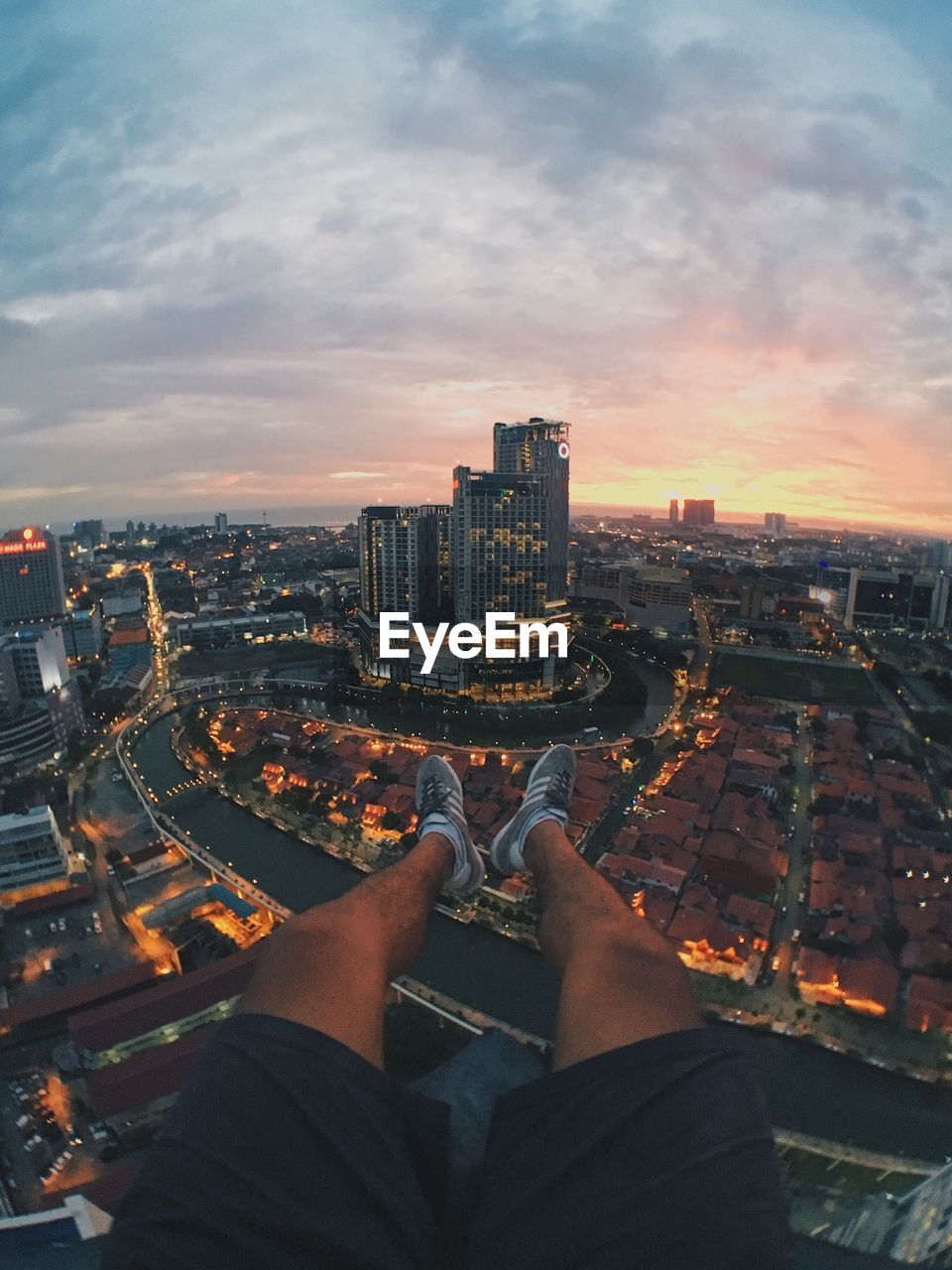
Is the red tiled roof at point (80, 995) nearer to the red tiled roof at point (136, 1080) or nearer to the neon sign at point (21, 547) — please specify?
the red tiled roof at point (136, 1080)

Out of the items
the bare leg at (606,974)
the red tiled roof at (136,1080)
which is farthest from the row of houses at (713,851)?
the bare leg at (606,974)

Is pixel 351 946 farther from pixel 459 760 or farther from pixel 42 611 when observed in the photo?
pixel 42 611

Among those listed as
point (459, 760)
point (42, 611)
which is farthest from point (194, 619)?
point (459, 760)

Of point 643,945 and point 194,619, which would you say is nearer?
point 643,945

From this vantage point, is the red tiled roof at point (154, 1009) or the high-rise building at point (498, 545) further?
the high-rise building at point (498, 545)

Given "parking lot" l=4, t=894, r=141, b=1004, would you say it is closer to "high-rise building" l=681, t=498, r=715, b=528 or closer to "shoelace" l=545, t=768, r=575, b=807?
"shoelace" l=545, t=768, r=575, b=807

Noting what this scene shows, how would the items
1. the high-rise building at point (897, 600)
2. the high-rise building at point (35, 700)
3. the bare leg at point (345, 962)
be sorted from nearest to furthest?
the bare leg at point (345, 962) → the high-rise building at point (35, 700) → the high-rise building at point (897, 600)

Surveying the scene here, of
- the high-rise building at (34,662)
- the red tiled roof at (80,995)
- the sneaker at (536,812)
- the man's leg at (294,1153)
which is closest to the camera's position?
the man's leg at (294,1153)
